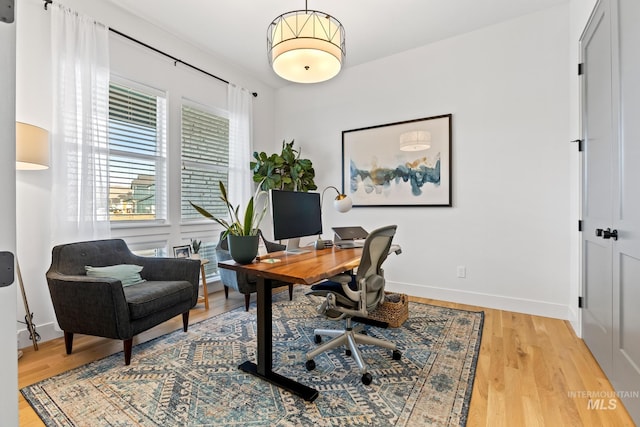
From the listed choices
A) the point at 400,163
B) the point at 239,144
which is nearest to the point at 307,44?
the point at 400,163

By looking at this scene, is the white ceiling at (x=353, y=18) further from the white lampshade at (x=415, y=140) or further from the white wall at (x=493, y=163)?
the white lampshade at (x=415, y=140)

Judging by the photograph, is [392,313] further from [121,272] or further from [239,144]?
[239,144]

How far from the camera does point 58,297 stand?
207 centimetres

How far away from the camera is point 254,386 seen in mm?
1750

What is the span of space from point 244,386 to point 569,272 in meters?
2.97

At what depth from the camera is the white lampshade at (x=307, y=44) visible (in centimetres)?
187

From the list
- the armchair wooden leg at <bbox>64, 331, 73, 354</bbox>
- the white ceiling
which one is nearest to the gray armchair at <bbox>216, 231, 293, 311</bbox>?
the armchair wooden leg at <bbox>64, 331, 73, 354</bbox>

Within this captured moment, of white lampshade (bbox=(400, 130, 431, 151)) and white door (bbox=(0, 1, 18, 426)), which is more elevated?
white lampshade (bbox=(400, 130, 431, 151))

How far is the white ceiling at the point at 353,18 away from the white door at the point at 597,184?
3.38 feet

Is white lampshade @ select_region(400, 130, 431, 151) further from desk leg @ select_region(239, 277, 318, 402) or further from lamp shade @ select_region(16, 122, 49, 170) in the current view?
lamp shade @ select_region(16, 122, 49, 170)

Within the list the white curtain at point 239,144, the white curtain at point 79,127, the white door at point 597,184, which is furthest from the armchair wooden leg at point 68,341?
the white door at point 597,184

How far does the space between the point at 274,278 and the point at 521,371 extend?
1664 mm

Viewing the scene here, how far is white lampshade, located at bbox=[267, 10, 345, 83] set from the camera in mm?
1869

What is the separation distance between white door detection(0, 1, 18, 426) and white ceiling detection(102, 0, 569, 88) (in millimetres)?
2529
